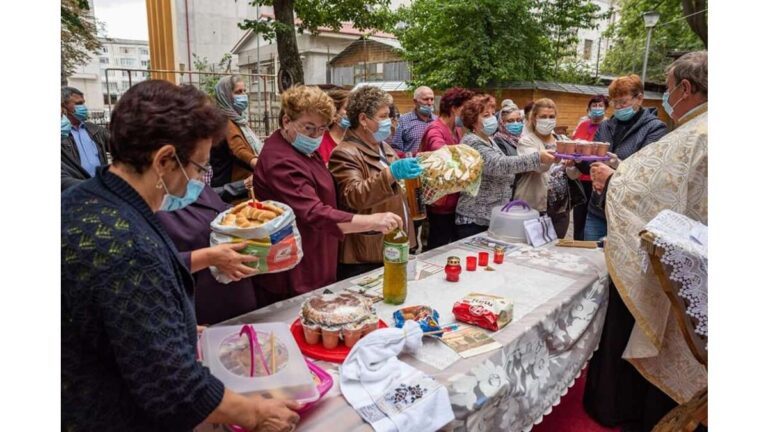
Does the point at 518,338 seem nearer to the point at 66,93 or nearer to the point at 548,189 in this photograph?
the point at 548,189

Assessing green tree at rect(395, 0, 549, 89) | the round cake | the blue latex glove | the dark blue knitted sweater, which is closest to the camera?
the dark blue knitted sweater

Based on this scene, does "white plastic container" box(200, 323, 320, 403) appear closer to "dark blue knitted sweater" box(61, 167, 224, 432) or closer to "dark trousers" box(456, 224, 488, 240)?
"dark blue knitted sweater" box(61, 167, 224, 432)

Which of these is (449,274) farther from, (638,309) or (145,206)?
(145,206)

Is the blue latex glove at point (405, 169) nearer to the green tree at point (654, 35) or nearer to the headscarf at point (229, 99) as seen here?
the headscarf at point (229, 99)

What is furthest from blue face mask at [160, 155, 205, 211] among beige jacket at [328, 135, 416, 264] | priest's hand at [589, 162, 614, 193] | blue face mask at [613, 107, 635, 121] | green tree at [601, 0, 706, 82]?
green tree at [601, 0, 706, 82]

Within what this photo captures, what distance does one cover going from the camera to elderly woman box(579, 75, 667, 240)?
3.58 metres

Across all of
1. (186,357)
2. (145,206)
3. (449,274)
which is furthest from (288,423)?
(449,274)

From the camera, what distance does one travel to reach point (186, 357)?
110cm

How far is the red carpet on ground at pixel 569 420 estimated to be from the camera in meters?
2.62

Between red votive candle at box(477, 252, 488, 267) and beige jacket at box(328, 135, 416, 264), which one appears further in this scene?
red votive candle at box(477, 252, 488, 267)

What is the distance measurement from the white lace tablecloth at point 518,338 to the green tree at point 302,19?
7089 mm

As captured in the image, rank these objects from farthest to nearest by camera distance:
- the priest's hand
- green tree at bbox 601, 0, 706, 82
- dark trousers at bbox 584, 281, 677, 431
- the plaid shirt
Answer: green tree at bbox 601, 0, 706, 82 → the plaid shirt → the priest's hand → dark trousers at bbox 584, 281, 677, 431

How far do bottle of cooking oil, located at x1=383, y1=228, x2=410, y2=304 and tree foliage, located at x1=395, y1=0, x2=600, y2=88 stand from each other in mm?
11923

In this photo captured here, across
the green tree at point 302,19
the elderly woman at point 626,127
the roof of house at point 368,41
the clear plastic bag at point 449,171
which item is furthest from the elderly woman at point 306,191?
the roof of house at point 368,41
